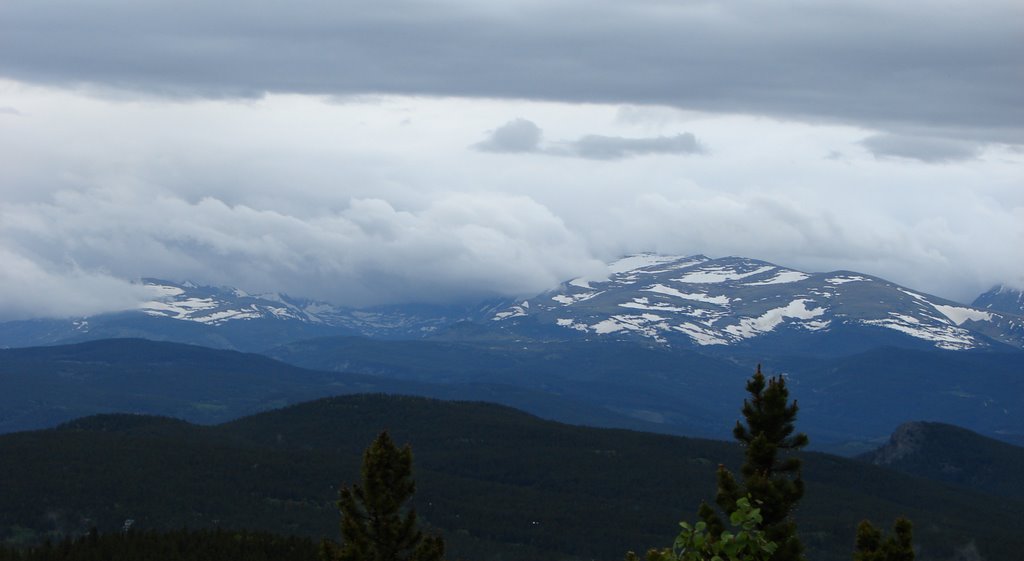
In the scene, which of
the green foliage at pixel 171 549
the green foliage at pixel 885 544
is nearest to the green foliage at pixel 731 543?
the green foliage at pixel 885 544

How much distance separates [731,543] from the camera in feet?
106

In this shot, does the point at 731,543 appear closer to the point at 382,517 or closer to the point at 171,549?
the point at 382,517

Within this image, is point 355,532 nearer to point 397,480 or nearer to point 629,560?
point 397,480

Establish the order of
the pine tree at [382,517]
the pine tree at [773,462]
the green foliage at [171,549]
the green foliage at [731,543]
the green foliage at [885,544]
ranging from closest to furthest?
the green foliage at [731,543] → the green foliage at [885,544] → the pine tree at [773,462] → the pine tree at [382,517] → the green foliage at [171,549]

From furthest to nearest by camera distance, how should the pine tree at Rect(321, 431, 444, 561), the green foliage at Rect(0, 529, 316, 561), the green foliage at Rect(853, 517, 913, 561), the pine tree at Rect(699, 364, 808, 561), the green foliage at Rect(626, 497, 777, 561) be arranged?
the green foliage at Rect(0, 529, 316, 561) < the pine tree at Rect(321, 431, 444, 561) < the pine tree at Rect(699, 364, 808, 561) < the green foliage at Rect(853, 517, 913, 561) < the green foliage at Rect(626, 497, 777, 561)

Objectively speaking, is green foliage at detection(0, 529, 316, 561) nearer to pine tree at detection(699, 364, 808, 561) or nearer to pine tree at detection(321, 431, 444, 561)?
pine tree at detection(321, 431, 444, 561)

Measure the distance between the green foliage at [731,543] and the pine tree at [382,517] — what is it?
32.5m

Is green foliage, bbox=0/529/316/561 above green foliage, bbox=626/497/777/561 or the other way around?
the other way around

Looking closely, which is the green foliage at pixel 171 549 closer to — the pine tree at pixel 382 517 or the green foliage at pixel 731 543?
the pine tree at pixel 382 517

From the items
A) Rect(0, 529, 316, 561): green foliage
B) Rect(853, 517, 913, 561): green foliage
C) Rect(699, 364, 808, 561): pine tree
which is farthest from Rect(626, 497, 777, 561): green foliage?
Rect(0, 529, 316, 561): green foliage

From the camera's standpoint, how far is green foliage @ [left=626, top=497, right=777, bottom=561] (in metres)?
31.8

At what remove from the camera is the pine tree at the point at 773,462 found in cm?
5838

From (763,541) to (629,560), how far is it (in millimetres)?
5106

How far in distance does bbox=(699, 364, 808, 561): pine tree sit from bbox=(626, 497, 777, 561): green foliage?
24.6 m
